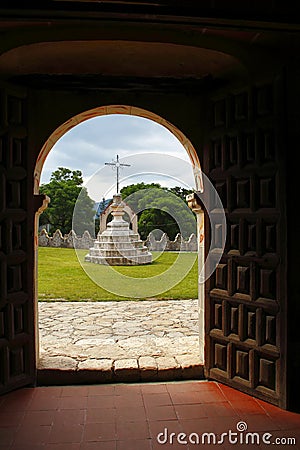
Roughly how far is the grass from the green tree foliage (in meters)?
3.54

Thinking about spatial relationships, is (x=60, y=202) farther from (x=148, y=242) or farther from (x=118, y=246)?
(x=118, y=246)

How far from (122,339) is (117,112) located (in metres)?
2.96

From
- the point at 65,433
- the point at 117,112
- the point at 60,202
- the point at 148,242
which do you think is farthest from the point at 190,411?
the point at 60,202

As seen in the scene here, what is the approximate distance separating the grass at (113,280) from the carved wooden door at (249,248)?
431cm

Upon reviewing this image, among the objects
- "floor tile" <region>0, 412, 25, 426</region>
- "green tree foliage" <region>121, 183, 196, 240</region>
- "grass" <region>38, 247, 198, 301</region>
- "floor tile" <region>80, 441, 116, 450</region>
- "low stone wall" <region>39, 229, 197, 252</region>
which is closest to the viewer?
"floor tile" <region>80, 441, 116, 450</region>

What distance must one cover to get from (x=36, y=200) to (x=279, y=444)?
123 inches

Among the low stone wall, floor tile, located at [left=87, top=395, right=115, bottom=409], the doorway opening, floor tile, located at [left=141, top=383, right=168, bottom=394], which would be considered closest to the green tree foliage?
the low stone wall

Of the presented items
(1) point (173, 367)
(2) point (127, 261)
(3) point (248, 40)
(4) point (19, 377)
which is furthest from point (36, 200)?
(2) point (127, 261)

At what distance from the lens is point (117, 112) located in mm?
4559

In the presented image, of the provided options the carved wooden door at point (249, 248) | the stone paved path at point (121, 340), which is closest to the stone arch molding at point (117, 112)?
the carved wooden door at point (249, 248)

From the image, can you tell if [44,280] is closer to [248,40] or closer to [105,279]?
[105,279]

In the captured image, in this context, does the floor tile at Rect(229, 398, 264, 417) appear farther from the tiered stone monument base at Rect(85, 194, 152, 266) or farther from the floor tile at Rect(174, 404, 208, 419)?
the tiered stone monument base at Rect(85, 194, 152, 266)

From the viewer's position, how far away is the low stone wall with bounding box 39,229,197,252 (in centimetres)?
1788

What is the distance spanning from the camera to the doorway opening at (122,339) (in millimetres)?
4176
